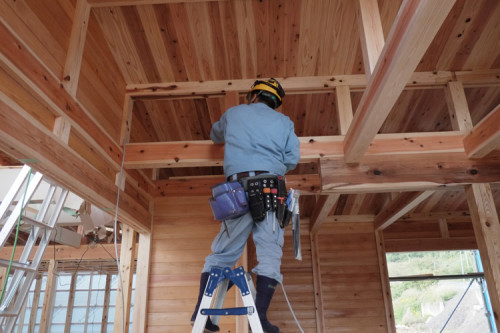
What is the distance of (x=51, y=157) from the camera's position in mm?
2197

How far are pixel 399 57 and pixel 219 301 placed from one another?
149 cm

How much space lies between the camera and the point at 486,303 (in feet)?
21.9

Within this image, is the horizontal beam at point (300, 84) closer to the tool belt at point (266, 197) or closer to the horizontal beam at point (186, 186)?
the horizontal beam at point (186, 186)

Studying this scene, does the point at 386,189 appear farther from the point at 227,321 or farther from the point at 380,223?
the point at 380,223

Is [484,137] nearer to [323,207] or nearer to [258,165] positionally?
[258,165]

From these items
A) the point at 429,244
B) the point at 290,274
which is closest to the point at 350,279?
the point at 290,274

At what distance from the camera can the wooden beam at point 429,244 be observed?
255 inches

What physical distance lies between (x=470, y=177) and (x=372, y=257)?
3.12 metres

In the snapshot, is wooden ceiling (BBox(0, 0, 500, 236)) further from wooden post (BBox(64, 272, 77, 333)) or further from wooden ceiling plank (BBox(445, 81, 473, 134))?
wooden post (BBox(64, 272, 77, 333))

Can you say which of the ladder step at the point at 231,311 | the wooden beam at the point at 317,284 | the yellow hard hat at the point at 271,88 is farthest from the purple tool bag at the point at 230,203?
the wooden beam at the point at 317,284

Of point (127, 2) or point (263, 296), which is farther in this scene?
point (127, 2)

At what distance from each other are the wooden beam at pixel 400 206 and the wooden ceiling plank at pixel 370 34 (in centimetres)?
199

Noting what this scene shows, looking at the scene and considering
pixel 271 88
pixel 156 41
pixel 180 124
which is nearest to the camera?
pixel 271 88

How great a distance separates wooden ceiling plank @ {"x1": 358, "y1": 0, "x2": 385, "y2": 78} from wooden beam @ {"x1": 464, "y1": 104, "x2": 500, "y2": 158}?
1020 mm
